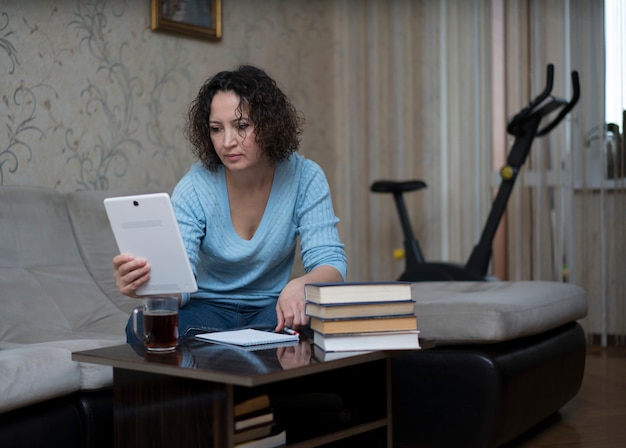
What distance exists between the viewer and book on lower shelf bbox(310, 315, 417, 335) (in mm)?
1428

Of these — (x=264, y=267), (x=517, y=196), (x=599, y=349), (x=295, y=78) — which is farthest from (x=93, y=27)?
(x=599, y=349)

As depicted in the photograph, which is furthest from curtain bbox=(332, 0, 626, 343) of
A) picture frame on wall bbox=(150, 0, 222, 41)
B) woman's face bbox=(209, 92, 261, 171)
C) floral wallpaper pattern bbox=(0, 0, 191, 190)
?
woman's face bbox=(209, 92, 261, 171)

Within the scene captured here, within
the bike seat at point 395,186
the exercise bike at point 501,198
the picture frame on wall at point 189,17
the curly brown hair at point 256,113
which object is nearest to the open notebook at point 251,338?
the curly brown hair at point 256,113

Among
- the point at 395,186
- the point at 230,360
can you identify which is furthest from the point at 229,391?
the point at 395,186

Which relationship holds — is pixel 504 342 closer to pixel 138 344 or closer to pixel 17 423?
pixel 138 344

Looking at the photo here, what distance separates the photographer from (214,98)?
188 centimetres

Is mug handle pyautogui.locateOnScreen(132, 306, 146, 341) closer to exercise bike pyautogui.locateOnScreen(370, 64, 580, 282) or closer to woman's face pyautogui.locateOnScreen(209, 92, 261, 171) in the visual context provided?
woman's face pyautogui.locateOnScreen(209, 92, 261, 171)

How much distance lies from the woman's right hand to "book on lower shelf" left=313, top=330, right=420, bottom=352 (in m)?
0.34

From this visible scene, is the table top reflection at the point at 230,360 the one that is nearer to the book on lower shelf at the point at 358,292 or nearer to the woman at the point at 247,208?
the book on lower shelf at the point at 358,292

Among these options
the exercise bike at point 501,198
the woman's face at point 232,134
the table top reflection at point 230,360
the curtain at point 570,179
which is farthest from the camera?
the curtain at point 570,179

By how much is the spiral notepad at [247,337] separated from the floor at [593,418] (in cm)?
97

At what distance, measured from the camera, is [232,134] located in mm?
1830

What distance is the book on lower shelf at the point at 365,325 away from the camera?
1428 millimetres

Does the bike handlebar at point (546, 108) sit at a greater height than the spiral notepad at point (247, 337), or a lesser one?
greater
